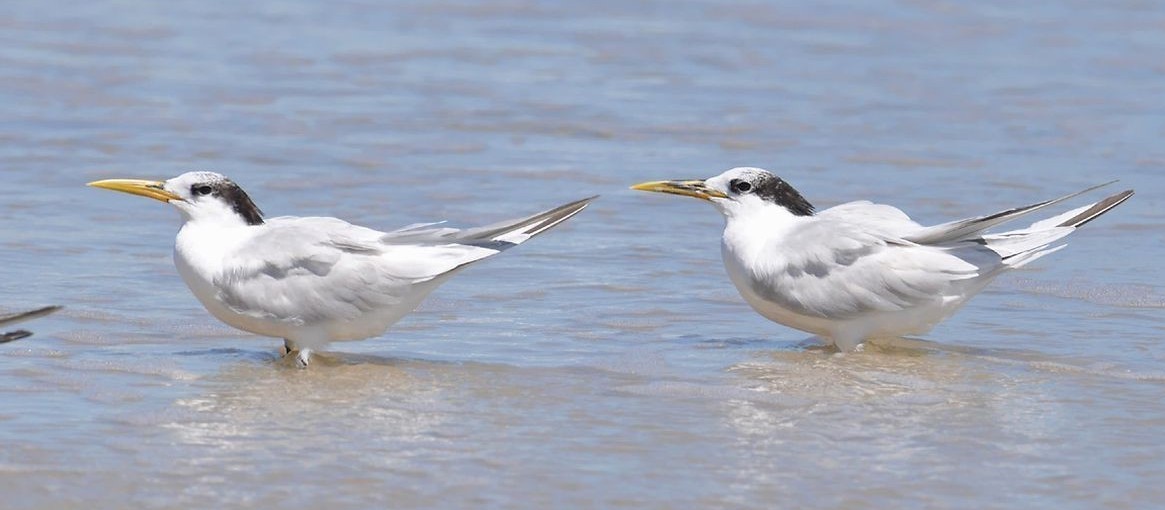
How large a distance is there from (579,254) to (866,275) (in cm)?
207

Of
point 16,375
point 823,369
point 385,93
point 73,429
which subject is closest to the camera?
point 73,429

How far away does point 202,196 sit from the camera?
7.35m

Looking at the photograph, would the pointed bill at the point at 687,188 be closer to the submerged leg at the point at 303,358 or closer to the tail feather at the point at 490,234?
the tail feather at the point at 490,234

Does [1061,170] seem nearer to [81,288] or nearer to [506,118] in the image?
→ [506,118]

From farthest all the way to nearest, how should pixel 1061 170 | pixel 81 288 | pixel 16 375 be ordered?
1. pixel 1061 170
2. pixel 81 288
3. pixel 16 375

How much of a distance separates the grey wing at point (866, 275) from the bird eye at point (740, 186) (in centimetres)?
46

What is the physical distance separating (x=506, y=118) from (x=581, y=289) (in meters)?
4.31

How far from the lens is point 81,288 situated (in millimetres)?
8203

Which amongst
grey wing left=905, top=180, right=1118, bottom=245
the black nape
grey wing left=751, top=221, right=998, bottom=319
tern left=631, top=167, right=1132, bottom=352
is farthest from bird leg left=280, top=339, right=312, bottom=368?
grey wing left=905, top=180, right=1118, bottom=245

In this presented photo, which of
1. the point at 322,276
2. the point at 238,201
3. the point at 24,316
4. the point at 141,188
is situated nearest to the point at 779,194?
the point at 322,276

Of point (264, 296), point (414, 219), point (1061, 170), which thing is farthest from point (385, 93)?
point (264, 296)

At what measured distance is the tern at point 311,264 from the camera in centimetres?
712

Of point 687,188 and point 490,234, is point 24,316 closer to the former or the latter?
point 490,234

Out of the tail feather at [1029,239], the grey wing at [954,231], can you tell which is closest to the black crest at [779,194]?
the grey wing at [954,231]
